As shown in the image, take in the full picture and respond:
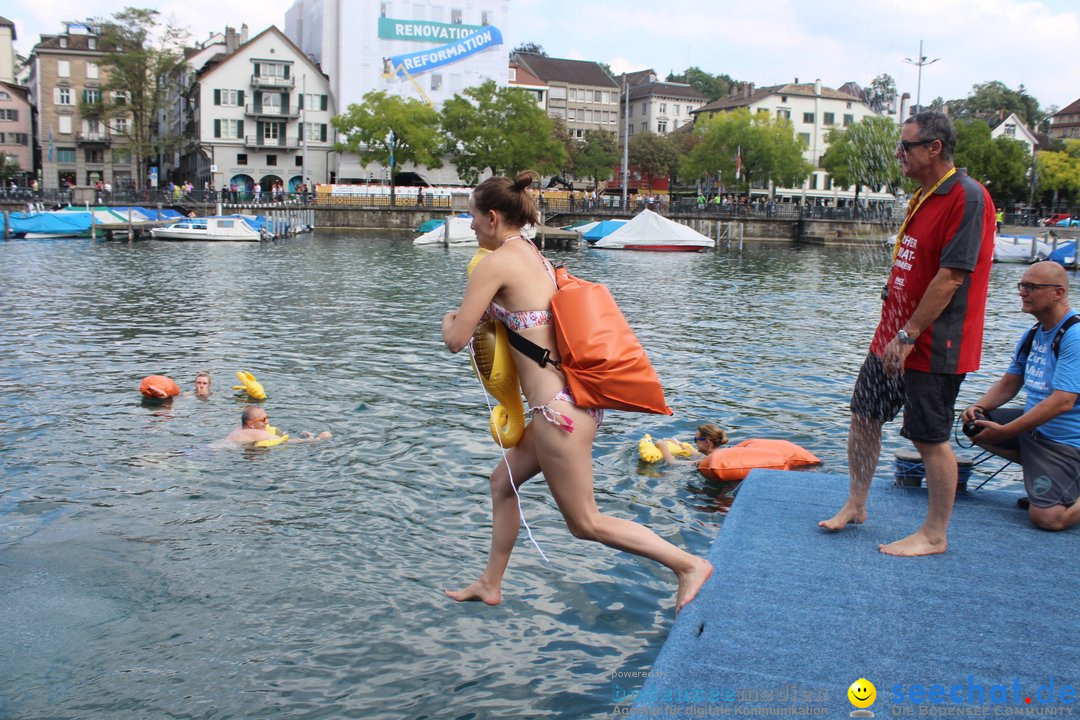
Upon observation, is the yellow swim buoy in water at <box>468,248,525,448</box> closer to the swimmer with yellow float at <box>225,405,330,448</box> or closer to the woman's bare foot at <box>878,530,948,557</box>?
the woman's bare foot at <box>878,530,948,557</box>

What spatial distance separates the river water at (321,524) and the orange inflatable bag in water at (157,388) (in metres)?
0.25

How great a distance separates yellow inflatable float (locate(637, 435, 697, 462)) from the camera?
35.9 ft

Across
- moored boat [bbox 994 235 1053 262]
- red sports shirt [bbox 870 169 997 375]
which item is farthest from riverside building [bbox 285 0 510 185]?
red sports shirt [bbox 870 169 997 375]

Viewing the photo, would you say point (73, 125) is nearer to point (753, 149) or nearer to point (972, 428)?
point (753, 149)

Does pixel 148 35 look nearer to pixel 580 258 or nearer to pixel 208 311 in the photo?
pixel 580 258

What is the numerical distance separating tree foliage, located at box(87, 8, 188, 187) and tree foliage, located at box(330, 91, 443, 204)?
18.4m

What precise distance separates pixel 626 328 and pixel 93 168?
107 meters

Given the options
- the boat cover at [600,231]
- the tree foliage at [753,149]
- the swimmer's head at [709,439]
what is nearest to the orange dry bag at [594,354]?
the swimmer's head at [709,439]

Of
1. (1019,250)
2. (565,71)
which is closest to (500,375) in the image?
(1019,250)

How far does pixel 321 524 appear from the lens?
337 inches

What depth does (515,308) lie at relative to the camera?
194 inches

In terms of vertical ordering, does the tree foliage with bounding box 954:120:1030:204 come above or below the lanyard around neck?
above

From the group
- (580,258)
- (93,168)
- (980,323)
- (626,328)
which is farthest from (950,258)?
(93,168)

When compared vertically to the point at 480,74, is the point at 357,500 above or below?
below
